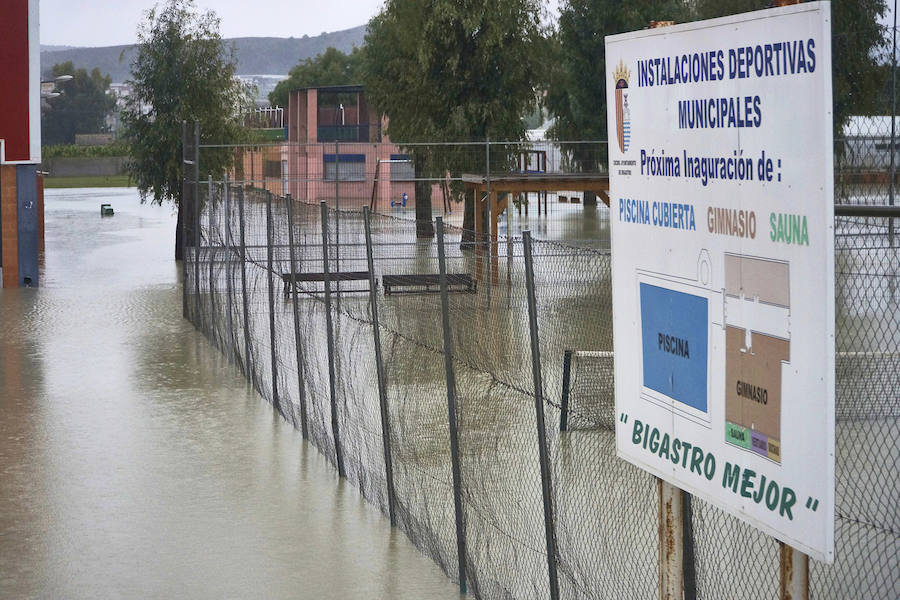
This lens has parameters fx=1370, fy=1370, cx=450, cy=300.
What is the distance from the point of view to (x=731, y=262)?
4.03 metres

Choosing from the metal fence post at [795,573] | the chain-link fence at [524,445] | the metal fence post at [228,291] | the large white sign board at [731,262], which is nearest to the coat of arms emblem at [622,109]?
the large white sign board at [731,262]

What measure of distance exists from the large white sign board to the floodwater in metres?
3.33

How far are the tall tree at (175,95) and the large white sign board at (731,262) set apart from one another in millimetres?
26633

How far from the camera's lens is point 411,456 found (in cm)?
1009

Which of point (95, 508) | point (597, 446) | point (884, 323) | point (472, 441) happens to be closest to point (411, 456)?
point (472, 441)

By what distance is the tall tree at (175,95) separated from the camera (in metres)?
30.8

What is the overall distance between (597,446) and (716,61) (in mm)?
6867

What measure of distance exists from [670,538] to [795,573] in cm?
79

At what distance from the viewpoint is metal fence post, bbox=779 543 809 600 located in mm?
3924

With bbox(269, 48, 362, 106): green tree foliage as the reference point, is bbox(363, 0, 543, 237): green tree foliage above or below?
below

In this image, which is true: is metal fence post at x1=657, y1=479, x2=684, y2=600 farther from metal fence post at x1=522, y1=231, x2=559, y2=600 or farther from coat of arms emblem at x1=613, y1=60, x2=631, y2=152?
metal fence post at x1=522, y1=231, x2=559, y2=600

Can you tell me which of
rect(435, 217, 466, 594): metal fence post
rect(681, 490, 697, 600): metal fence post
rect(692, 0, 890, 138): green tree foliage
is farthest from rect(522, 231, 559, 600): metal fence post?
rect(692, 0, 890, 138): green tree foliage

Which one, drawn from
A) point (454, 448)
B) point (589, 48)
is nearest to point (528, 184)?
point (454, 448)

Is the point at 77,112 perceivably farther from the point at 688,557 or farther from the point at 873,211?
the point at 688,557
